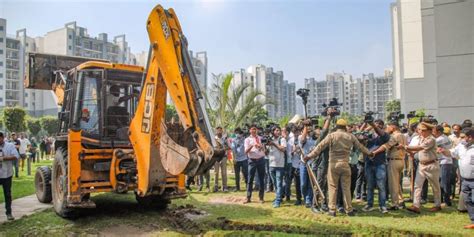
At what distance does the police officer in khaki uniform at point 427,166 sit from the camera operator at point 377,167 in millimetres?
653

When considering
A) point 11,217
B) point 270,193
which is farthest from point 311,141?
point 11,217

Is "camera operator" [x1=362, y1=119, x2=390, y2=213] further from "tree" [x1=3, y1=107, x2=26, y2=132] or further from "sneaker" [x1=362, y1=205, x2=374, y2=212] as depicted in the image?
"tree" [x1=3, y1=107, x2=26, y2=132]

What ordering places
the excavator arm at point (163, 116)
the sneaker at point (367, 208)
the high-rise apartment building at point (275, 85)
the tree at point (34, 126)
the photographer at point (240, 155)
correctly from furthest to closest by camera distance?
1. the high-rise apartment building at point (275, 85)
2. the tree at point (34, 126)
3. the photographer at point (240, 155)
4. the sneaker at point (367, 208)
5. the excavator arm at point (163, 116)

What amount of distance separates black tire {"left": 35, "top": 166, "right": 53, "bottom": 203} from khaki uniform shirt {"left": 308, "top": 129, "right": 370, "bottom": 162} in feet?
21.5

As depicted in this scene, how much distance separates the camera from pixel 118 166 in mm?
7684

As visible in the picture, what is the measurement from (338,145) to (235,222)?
8.50ft

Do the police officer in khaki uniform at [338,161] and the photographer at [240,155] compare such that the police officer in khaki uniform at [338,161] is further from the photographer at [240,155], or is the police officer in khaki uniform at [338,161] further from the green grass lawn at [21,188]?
the green grass lawn at [21,188]

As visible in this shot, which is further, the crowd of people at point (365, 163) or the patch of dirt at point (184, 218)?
the crowd of people at point (365, 163)

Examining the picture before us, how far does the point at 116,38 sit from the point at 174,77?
10793cm

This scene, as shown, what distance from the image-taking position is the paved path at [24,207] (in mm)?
9008

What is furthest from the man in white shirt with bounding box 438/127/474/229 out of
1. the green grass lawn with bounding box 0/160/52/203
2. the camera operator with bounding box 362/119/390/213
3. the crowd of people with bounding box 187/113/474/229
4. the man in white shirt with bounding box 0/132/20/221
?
the green grass lawn with bounding box 0/160/52/203

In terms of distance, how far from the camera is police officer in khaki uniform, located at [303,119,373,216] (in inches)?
322

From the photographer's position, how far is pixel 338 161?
8203 millimetres

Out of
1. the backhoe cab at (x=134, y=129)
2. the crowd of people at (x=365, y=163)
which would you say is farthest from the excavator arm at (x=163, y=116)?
the crowd of people at (x=365, y=163)
